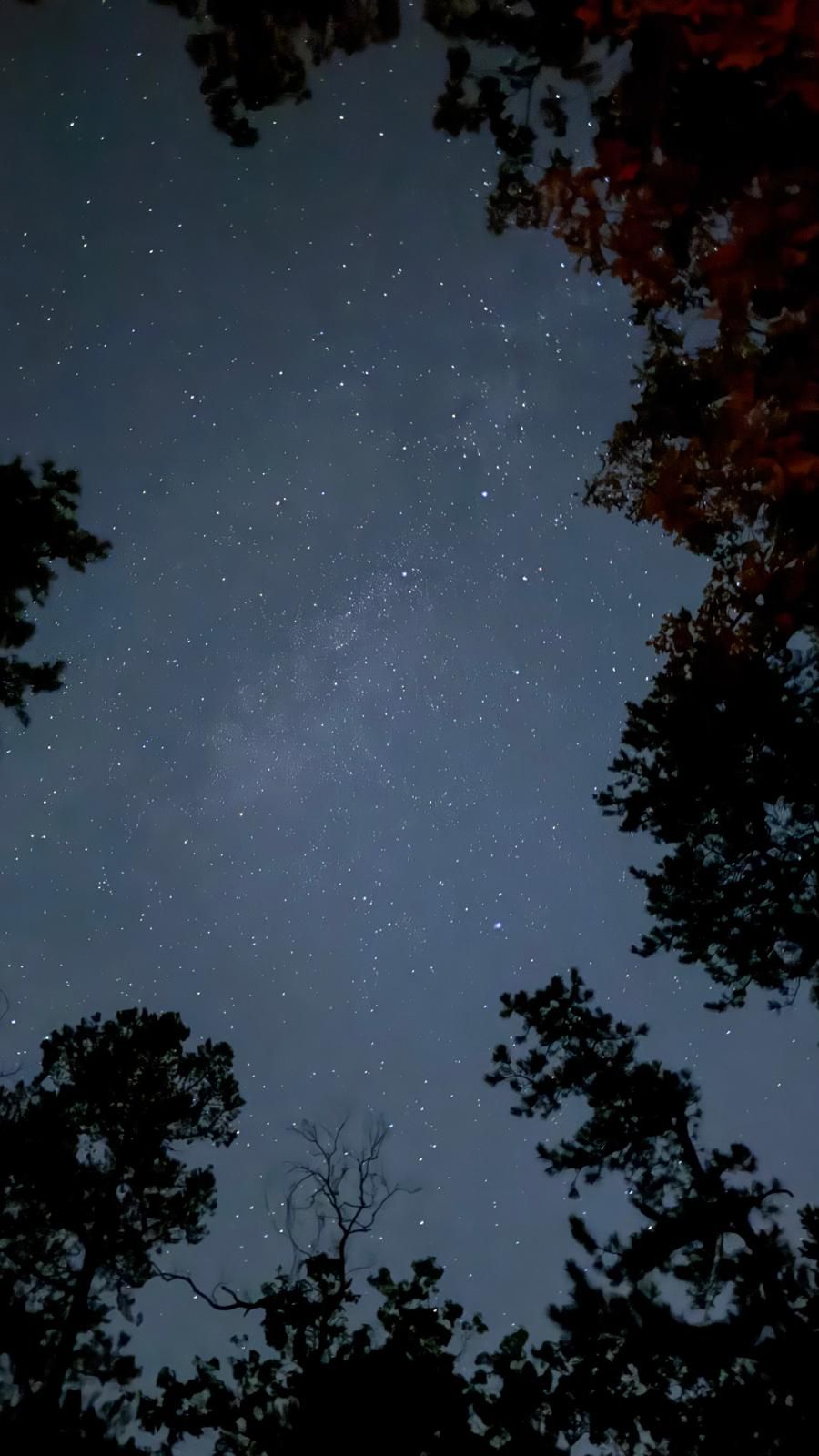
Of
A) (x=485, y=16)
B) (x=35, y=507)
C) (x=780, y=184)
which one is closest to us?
(x=780, y=184)

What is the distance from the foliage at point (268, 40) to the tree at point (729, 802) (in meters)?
5.87

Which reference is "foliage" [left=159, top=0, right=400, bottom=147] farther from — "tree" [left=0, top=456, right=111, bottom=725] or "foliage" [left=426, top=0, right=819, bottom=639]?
"tree" [left=0, top=456, right=111, bottom=725]

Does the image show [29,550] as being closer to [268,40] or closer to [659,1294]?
[268,40]

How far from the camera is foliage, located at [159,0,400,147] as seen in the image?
6121 mm

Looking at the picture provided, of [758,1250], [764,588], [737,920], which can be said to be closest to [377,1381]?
[758,1250]

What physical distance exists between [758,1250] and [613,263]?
9.21m

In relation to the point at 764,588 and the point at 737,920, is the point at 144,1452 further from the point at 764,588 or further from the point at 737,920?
the point at 764,588

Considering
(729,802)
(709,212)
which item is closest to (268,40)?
(709,212)

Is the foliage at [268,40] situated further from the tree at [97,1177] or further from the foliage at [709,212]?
the tree at [97,1177]

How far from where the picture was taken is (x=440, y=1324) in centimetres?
1128

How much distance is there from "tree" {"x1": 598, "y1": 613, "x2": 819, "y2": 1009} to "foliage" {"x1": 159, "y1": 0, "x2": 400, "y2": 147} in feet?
19.3

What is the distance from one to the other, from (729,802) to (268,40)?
26.7ft

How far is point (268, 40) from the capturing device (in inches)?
245

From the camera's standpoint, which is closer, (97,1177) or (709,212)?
(709,212)
